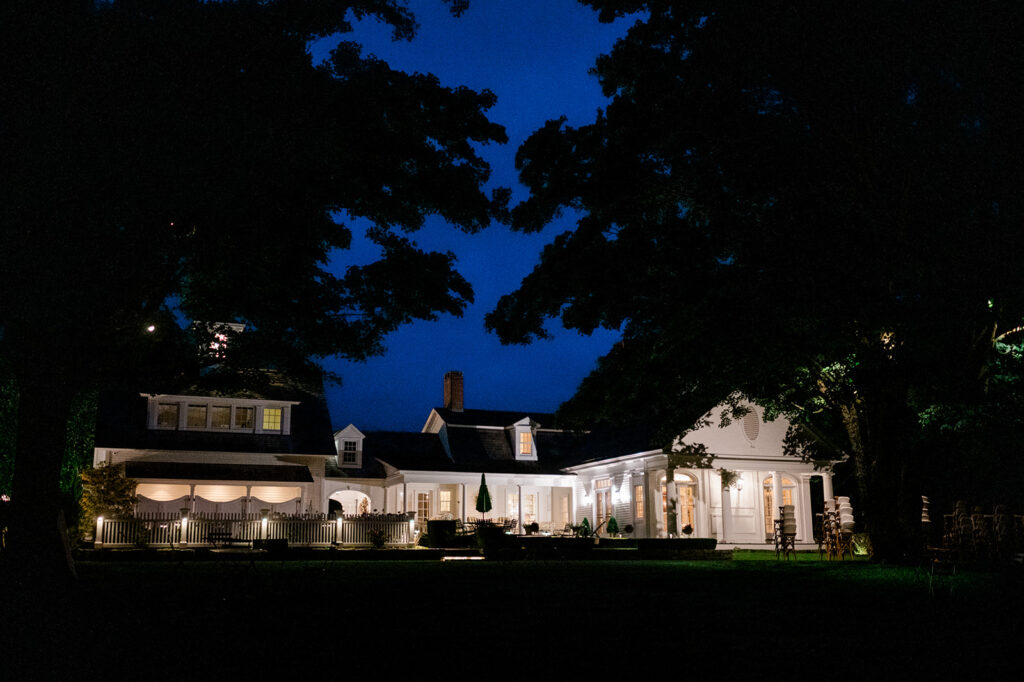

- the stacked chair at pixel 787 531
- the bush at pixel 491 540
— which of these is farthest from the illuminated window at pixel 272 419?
the stacked chair at pixel 787 531

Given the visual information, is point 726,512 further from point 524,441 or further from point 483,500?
point 524,441

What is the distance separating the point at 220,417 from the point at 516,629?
30973mm

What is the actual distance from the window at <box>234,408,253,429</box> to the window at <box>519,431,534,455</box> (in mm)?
13676

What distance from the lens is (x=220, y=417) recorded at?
117ft

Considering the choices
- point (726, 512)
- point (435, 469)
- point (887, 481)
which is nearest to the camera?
point (887, 481)

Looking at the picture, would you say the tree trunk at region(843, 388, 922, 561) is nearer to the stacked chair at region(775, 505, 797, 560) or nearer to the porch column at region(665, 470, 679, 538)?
the stacked chair at region(775, 505, 797, 560)

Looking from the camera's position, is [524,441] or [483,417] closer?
[524,441]

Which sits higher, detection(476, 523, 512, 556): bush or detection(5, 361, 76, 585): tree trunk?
detection(5, 361, 76, 585): tree trunk

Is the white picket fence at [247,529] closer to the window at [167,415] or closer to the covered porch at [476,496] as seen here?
the window at [167,415]

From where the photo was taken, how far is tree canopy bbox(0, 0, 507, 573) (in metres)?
11.4

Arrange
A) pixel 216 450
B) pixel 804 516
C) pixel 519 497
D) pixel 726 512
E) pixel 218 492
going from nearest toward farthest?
pixel 726 512, pixel 804 516, pixel 216 450, pixel 218 492, pixel 519 497

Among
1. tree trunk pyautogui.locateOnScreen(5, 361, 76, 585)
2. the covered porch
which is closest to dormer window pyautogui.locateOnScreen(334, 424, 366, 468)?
the covered porch

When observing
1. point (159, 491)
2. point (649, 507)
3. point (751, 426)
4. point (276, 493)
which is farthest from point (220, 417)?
point (751, 426)

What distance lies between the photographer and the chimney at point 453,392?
45.4m
